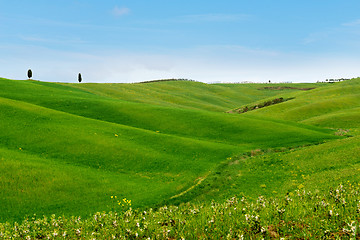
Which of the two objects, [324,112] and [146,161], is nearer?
[146,161]

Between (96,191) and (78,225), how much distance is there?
16996 millimetres

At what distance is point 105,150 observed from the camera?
37.6m

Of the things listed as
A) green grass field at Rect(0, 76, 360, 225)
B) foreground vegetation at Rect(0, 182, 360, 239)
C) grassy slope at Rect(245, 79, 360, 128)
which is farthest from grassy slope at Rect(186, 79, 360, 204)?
grassy slope at Rect(245, 79, 360, 128)

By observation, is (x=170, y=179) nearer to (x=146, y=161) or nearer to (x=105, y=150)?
(x=146, y=161)

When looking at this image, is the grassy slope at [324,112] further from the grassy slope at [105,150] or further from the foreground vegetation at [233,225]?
the foreground vegetation at [233,225]

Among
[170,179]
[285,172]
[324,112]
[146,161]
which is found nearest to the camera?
[285,172]

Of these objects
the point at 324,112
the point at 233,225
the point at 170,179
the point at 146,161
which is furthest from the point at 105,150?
the point at 324,112

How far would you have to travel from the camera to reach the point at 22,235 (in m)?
11.0

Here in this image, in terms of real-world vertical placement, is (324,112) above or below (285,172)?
above

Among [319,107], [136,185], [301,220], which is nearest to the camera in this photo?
[301,220]

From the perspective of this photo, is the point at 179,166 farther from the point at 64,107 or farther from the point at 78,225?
the point at 64,107


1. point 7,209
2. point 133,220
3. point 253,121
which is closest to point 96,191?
point 7,209

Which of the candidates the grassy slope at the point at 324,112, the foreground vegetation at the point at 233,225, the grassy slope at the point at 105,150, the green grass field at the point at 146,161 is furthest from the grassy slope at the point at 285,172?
the grassy slope at the point at 324,112

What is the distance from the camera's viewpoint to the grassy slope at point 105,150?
26.4 meters
